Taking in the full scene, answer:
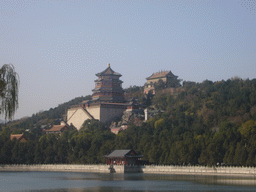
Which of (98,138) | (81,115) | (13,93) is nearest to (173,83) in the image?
(81,115)

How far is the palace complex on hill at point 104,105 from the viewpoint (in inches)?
3387

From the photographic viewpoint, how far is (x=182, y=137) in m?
57.6

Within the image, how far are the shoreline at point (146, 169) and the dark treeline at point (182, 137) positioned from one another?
92 centimetres

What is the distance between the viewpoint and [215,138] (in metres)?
49.8

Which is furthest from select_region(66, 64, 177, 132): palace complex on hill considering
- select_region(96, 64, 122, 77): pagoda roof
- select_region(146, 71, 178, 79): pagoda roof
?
select_region(146, 71, 178, 79): pagoda roof

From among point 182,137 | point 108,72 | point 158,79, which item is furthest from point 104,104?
point 158,79

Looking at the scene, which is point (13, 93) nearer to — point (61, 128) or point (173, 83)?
point (61, 128)

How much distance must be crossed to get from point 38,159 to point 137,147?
56.3ft

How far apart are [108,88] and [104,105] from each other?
8.90 m

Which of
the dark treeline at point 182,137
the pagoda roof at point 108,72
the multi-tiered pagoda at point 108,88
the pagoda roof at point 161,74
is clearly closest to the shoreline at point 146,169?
the dark treeline at point 182,137

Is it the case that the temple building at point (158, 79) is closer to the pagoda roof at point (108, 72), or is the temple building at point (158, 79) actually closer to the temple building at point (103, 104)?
the pagoda roof at point (108, 72)

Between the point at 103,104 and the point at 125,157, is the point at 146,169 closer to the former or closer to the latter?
the point at 125,157

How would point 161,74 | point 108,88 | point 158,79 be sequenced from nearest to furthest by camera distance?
point 108,88 < point 158,79 < point 161,74

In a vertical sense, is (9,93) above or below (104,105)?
below
